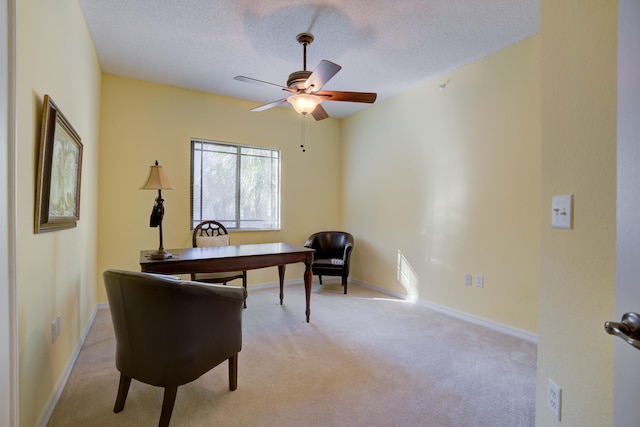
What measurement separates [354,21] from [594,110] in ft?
6.63

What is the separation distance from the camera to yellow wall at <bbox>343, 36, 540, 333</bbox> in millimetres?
2760

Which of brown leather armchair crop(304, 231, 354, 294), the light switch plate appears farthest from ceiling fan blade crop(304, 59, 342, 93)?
brown leather armchair crop(304, 231, 354, 294)

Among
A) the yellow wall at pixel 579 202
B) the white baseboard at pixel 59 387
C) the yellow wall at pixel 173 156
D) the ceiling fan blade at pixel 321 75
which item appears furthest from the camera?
the yellow wall at pixel 173 156

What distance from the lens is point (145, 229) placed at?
3.73 meters

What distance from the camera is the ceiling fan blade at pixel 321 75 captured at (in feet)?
6.76

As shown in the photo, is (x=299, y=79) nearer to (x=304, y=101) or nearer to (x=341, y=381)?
(x=304, y=101)

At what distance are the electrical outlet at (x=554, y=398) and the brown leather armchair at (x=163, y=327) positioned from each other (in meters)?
1.52

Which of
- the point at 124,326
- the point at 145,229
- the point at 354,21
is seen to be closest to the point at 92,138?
the point at 145,229

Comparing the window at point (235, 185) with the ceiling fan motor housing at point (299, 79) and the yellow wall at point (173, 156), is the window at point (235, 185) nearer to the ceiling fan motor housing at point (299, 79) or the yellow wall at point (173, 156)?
the yellow wall at point (173, 156)

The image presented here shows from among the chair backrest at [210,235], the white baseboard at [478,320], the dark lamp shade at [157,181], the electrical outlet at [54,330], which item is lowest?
the white baseboard at [478,320]

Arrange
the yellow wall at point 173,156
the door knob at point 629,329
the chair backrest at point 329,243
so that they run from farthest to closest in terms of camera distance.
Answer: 1. the chair backrest at point 329,243
2. the yellow wall at point 173,156
3. the door knob at point 629,329

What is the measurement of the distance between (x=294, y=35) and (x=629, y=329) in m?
2.88

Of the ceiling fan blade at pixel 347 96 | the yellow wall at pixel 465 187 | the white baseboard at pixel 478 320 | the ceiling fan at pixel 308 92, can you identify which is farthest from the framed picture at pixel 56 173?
the white baseboard at pixel 478 320

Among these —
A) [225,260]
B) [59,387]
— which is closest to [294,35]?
[225,260]
